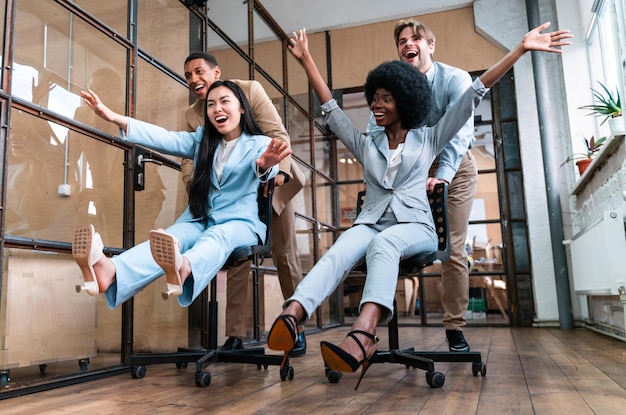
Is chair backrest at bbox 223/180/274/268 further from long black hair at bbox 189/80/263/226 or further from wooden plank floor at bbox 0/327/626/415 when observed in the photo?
wooden plank floor at bbox 0/327/626/415

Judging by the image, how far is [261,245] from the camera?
1965mm

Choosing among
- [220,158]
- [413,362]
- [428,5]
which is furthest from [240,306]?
[428,5]

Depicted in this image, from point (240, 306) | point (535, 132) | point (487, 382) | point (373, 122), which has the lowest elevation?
point (487, 382)

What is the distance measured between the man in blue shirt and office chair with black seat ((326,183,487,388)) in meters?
0.15

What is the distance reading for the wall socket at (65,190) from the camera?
6.18 ft

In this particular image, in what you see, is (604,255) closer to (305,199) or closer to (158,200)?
(305,199)

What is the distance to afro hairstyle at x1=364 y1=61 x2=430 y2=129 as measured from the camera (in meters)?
1.88

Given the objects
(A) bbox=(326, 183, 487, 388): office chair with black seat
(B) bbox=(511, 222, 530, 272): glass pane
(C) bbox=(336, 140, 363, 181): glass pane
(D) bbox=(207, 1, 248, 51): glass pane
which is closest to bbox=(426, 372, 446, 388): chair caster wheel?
(A) bbox=(326, 183, 487, 388): office chair with black seat

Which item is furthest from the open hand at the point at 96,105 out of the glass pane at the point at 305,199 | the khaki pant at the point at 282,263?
the glass pane at the point at 305,199

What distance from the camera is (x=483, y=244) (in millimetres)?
4730

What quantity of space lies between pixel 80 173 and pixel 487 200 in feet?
12.1

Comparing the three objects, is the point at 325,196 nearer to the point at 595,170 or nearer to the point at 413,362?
the point at 595,170

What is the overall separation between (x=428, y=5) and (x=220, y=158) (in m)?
3.65

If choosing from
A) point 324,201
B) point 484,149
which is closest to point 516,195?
point 484,149
